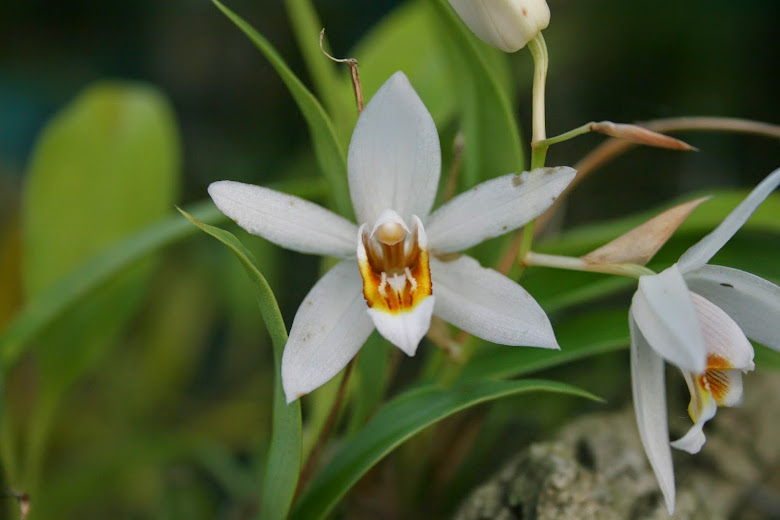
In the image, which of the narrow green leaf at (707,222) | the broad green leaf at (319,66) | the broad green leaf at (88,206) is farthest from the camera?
the broad green leaf at (88,206)

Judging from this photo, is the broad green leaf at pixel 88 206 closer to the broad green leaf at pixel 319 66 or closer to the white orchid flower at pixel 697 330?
the broad green leaf at pixel 319 66

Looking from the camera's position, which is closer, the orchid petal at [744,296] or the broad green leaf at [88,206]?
the orchid petal at [744,296]

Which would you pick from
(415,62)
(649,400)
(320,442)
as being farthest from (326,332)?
(415,62)

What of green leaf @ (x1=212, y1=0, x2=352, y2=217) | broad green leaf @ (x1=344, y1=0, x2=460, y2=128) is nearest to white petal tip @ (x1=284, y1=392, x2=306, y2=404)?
green leaf @ (x1=212, y1=0, x2=352, y2=217)

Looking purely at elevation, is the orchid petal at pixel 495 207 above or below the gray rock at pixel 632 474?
above

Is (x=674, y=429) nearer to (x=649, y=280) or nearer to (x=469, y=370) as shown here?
(x=469, y=370)

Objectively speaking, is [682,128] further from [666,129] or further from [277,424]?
[277,424]

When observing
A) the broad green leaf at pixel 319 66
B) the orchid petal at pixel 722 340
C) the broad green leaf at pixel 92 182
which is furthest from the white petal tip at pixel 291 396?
the broad green leaf at pixel 92 182

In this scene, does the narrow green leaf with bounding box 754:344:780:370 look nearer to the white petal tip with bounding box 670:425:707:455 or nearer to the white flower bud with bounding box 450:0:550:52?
the white petal tip with bounding box 670:425:707:455
